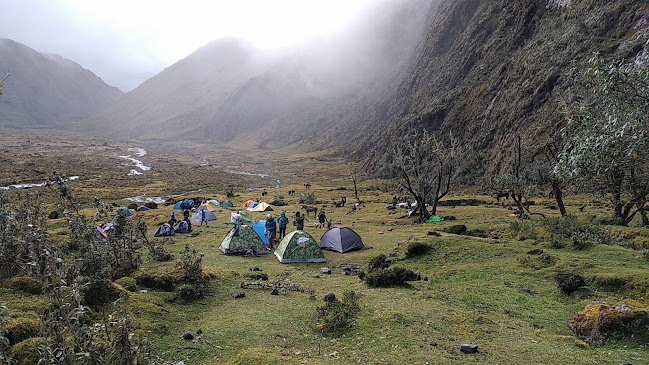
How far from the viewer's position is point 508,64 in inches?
3164

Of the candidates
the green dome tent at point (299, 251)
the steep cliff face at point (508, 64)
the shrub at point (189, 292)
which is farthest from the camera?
the steep cliff face at point (508, 64)

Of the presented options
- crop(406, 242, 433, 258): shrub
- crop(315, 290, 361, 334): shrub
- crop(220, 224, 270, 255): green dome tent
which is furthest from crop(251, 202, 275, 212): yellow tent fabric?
crop(315, 290, 361, 334): shrub

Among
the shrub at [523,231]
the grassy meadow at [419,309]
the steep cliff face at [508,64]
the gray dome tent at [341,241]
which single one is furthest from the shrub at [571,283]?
the steep cliff face at [508,64]

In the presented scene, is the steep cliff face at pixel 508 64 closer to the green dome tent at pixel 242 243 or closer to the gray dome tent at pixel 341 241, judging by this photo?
the gray dome tent at pixel 341 241

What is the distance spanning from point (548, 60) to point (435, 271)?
6826 cm

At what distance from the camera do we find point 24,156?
114 meters

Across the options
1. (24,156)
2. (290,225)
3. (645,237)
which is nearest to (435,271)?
(645,237)

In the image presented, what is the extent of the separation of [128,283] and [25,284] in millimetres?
2566

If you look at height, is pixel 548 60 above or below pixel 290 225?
above

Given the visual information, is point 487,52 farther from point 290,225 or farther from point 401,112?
point 290,225

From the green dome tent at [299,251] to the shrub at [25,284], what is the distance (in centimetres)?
1130

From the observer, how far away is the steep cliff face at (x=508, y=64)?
186ft

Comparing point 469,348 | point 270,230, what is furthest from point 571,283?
point 270,230

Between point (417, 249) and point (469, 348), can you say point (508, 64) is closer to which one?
point (417, 249)
